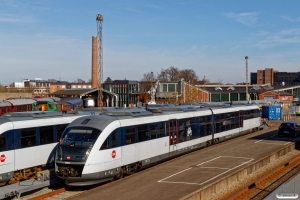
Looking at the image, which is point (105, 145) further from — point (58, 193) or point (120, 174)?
point (58, 193)

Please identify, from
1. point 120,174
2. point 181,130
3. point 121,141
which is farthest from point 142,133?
point 181,130

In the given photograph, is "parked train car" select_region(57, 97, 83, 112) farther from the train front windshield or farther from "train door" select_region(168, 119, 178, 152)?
the train front windshield

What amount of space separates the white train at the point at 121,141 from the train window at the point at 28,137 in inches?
69.6

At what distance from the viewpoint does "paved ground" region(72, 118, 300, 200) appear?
1587cm

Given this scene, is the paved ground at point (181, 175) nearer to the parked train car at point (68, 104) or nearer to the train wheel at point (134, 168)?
the train wheel at point (134, 168)

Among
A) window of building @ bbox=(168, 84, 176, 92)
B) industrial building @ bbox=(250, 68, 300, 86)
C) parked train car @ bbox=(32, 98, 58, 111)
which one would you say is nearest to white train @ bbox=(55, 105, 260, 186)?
parked train car @ bbox=(32, 98, 58, 111)

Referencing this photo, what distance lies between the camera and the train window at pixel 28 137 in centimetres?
1791

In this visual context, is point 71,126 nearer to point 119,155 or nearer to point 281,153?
point 119,155

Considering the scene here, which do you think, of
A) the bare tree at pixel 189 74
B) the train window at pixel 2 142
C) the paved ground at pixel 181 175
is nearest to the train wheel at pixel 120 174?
the paved ground at pixel 181 175

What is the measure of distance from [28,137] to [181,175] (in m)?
7.09

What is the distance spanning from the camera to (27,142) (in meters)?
18.2

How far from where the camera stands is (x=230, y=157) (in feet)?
80.6

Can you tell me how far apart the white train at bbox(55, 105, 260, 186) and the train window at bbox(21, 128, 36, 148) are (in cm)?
177

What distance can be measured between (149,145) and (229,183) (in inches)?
201
